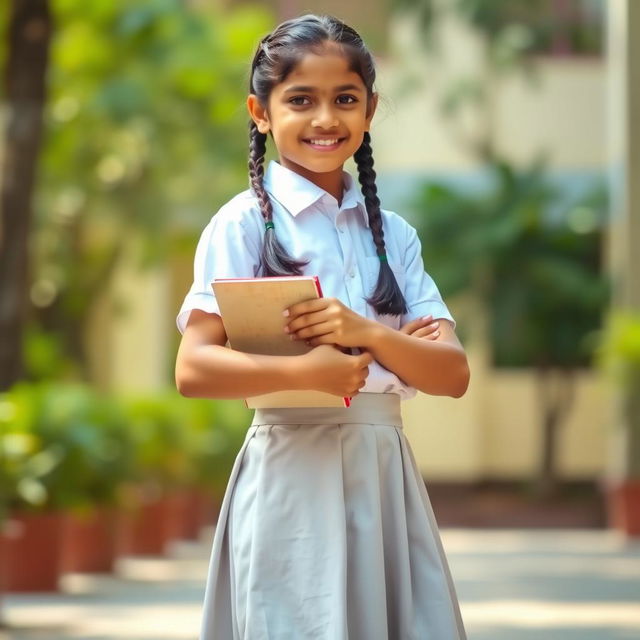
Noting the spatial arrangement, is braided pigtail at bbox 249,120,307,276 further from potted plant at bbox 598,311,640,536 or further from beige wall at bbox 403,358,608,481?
beige wall at bbox 403,358,608,481

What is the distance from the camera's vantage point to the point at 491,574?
41.3 ft

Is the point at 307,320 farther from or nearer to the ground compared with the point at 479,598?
farther from the ground

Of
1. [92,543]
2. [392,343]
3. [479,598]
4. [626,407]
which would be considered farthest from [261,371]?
[626,407]

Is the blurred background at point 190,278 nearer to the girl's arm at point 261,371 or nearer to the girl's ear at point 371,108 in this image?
the girl's ear at point 371,108

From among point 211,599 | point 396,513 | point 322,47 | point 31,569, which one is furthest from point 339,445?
point 31,569

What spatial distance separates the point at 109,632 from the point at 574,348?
15331 millimetres

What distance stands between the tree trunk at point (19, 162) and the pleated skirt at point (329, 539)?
8341 millimetres

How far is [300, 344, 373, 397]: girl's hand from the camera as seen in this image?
316 centimetres

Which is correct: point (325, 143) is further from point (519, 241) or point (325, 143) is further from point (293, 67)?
point (519, 241)

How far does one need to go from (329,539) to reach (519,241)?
1972cm

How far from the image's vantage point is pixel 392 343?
3246mm

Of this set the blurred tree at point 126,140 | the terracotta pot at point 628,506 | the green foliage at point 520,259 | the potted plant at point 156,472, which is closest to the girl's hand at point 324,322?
the potted plant at point 156,472

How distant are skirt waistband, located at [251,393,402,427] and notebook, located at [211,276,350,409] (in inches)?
1.6

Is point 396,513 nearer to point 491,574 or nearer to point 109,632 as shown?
point 109,632
